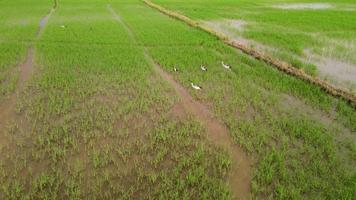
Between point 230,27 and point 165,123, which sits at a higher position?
point 230,27

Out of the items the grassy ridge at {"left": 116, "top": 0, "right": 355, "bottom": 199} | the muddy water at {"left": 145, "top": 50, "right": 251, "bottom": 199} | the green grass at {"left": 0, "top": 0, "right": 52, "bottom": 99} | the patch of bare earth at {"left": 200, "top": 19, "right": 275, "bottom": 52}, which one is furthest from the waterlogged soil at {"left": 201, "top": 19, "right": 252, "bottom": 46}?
the green grass at {"left": 0, "top": 0, "right": 52, "bottom": 99}

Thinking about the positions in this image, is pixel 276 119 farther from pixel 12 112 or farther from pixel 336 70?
pixel 12 112

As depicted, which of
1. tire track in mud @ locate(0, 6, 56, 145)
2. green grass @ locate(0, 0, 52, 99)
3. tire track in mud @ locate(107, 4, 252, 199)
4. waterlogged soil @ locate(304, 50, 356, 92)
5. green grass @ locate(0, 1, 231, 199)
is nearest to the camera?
green grass @ locate(0, 1, 231, 199)

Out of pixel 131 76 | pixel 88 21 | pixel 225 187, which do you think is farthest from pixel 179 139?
pixel 88 21

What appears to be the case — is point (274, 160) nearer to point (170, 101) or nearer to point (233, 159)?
point (233, 159)

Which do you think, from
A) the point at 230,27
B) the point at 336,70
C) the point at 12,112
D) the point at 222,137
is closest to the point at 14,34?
the point at 12,112

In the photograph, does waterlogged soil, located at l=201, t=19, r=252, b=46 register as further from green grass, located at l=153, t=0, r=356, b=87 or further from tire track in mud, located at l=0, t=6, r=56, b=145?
tire track in mud, located at l=0, t=6, r=56, b=145
